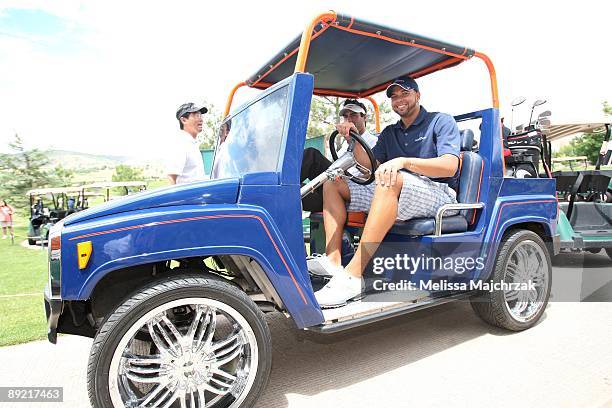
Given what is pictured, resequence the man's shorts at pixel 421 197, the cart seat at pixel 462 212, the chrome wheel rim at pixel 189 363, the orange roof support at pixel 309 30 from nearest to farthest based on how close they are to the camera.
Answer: the chrome wheel rim at pixel 189 363
the orange roof support at pixel 309 30
the man's shorts at pixel 421 197
the cart seat at pixel 462 212

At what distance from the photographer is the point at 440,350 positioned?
3070 mm

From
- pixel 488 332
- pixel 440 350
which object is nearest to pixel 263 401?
pixel 440 350

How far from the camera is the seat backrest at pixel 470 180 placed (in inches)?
123

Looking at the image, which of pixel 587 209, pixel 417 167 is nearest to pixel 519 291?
pixel 417 167

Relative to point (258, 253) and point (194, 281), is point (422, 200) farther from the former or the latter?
point (194, 281)

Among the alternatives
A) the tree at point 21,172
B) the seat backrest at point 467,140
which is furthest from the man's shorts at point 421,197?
the tree at point 21,172

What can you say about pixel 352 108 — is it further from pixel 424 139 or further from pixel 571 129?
pixel 571 129

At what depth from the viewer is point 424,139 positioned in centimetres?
325

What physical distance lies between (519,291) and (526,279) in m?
0.14

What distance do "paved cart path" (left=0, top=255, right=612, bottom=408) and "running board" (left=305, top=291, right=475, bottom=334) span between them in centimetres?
43

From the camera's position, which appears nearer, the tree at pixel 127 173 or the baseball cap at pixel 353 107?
the baseball cap at pixel 353 107

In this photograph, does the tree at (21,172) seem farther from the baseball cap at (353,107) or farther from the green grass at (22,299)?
the baseball cap at (353,107)

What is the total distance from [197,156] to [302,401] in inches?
96.5

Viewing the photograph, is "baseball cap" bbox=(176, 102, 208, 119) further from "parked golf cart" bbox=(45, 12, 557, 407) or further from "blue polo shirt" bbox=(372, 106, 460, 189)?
"blue polo shirt" bbox=(372, 106, 460, 189)
